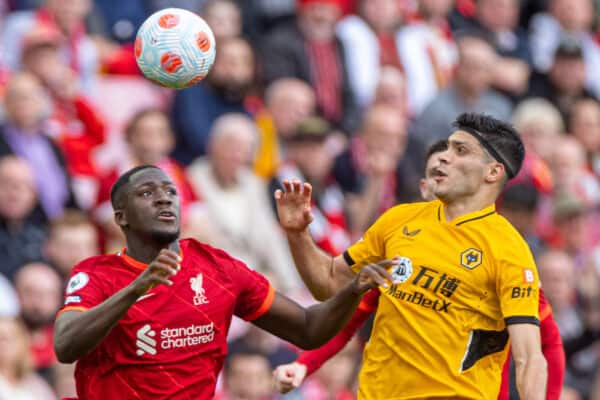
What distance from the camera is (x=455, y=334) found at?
7.88m

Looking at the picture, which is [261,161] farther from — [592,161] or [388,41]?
[592,161]

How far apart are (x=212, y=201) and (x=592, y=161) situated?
194 inches

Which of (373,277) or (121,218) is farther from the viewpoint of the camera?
(121,218)

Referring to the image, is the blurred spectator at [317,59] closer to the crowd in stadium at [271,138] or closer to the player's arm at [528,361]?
the crowd in stadium at [271,138]

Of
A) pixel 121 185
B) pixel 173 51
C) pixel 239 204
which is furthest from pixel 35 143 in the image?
pixel 121 185

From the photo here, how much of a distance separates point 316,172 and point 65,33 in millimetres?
2506

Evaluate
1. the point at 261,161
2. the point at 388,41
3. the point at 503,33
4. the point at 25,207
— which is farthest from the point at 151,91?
the point at 503,33

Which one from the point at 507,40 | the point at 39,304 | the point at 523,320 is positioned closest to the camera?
the point at 523,320

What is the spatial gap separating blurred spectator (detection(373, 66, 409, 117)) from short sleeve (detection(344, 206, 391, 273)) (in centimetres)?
610

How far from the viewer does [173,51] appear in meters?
8.57

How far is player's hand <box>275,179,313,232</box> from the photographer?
27.7ft

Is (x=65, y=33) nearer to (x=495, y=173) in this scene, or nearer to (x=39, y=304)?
(x=39, y=304)

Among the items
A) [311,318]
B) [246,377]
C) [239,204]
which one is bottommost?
[246,377]

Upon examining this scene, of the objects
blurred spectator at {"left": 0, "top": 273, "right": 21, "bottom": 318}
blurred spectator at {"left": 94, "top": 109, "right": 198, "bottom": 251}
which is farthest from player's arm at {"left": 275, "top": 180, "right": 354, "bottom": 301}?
blurred spectator at {"left": 94, "top": 109, "right": 198, "bottom": 251}
